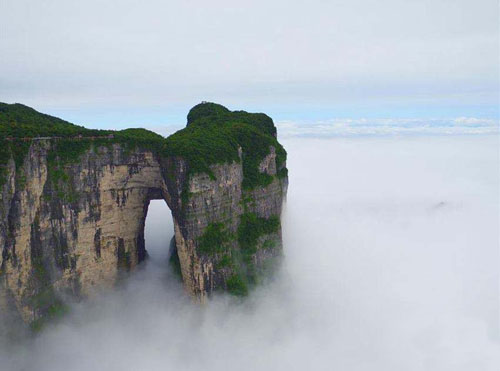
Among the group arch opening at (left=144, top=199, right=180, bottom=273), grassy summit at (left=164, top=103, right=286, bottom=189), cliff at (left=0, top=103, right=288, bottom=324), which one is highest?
grassy summit at (left=164, top=103, right=286, bottom=189)

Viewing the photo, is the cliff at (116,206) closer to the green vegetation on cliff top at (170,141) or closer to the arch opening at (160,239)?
the green vegetation on cliff top at (170,141)

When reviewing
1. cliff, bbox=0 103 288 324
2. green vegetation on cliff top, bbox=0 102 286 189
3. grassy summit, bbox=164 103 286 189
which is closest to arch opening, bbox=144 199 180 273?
cliff, bbox=0 103 288 324

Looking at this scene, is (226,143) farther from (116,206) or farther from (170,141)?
(116,206)

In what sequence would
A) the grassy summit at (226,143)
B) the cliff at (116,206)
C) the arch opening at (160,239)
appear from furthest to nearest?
the arch opening at (160,239) → the grassy summit at (226,143) → the cliff at (116,206)

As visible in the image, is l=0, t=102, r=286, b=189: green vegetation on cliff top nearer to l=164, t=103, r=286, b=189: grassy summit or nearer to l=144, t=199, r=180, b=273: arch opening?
l=164, t=103, r=286, b=189: grassy summit

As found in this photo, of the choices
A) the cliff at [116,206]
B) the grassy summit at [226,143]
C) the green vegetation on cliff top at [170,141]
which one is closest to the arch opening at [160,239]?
the cliff at [116,206]

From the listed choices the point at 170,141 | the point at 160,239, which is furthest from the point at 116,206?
the point at 160,239
